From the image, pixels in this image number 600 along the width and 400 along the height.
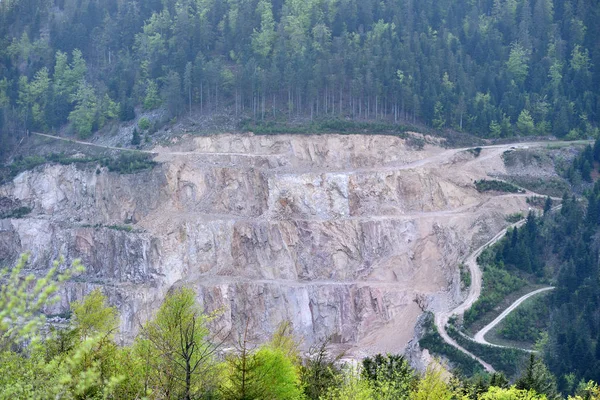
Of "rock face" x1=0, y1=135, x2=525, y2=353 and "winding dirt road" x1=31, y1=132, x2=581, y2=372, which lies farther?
"rock face" x1=0, y1=135, x2=525, y2=353

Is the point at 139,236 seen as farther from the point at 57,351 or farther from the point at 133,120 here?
the point at 57,351

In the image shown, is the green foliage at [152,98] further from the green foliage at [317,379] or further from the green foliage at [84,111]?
the green foliage at [317,379]

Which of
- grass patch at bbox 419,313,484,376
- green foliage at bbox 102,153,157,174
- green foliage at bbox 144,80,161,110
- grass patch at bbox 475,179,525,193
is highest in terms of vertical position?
green foliage at bbox 144,80,161,110

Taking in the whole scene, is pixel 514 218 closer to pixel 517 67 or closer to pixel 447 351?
pixel 447 351

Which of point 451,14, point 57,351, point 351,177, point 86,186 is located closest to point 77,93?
point 86,186

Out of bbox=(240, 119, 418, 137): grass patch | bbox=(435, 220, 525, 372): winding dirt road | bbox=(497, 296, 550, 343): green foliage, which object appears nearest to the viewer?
bbox=(435, 220, 525, 372): winding dirt road

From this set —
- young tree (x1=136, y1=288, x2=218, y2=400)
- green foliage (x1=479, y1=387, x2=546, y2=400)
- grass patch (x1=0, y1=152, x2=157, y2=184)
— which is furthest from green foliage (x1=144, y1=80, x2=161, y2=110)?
green foliage (x1=479, y1=387, x2=546, y2=400)

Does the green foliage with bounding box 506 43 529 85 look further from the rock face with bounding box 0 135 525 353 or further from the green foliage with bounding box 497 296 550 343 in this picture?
the green foliage with bounding box 497 296 550 343
